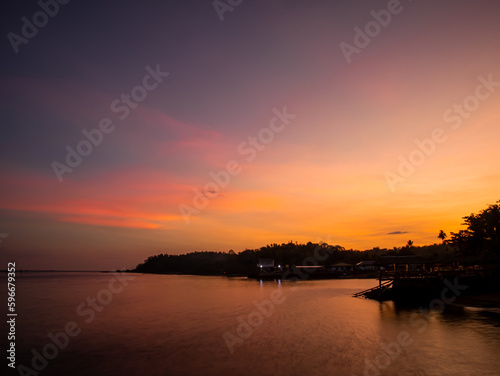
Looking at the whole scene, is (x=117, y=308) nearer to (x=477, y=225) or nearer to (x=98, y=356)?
(x=98, y=356)

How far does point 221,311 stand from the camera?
4478 centimetres

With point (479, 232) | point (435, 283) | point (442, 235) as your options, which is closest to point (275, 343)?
point (435, 283)

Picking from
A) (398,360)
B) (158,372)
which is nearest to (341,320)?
(398,360)

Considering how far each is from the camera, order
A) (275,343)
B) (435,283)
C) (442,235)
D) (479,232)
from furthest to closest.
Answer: (442,235) → (479,232) → (435,283) → (275,343)

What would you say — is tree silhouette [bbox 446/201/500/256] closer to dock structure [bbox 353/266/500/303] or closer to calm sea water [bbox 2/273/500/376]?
dock structure [bbox 353/266/500/303]

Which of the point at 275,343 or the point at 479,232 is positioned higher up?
the point at 479,232

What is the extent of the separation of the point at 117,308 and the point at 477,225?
72.2 m

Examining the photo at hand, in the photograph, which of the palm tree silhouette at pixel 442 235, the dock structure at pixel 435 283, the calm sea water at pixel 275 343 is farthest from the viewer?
the palm tree silhouette at pixel 442 235

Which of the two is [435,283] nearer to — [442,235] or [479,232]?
[479,232]

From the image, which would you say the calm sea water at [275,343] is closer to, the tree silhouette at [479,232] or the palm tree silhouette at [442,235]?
the tree silhouette at [479,232]

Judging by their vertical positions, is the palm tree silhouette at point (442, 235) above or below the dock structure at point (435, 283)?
above

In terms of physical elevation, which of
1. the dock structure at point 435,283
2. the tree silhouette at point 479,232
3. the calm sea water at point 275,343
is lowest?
the calm sea water at point 275,343

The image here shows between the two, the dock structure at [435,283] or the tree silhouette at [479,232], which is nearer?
the dock structure at [435,283]

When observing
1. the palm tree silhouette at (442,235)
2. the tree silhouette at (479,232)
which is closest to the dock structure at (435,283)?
the tree silhouette at (479,232)
